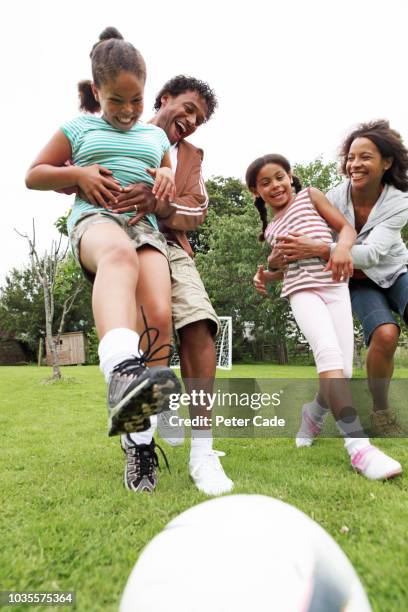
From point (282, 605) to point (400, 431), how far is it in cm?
323

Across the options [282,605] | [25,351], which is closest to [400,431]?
[282,605]

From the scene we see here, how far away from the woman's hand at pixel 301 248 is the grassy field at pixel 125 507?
129 centimetres

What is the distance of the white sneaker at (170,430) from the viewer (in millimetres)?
3920

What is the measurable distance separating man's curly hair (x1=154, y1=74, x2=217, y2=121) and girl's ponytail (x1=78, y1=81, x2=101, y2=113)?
66cm

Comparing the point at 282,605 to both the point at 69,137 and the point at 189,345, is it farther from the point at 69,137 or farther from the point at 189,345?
the point at 69,137

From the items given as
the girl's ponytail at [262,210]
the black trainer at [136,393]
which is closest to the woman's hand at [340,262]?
the girl's ponytail at [262,210]

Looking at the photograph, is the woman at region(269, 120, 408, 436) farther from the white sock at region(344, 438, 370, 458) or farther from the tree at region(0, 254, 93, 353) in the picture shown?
the tree at region(0, 254, 93, 353)

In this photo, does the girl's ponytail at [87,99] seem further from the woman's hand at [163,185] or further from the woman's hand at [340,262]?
the woman's hand at [340,262]

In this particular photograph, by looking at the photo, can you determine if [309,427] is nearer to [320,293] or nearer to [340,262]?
[320,293]

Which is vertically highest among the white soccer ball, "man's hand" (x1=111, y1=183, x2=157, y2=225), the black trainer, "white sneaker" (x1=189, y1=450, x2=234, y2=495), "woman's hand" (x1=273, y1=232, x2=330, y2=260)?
"man's hand" (x1=111, y1=183, x2=157, y2=225)

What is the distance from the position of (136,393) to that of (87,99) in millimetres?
2052

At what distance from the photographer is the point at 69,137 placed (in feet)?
9.00

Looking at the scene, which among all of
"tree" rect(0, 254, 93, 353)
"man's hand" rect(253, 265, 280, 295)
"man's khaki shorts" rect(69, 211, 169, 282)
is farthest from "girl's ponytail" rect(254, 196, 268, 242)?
"tree" rect(0, 254, 93, 353)

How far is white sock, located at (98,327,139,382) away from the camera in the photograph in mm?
1938
